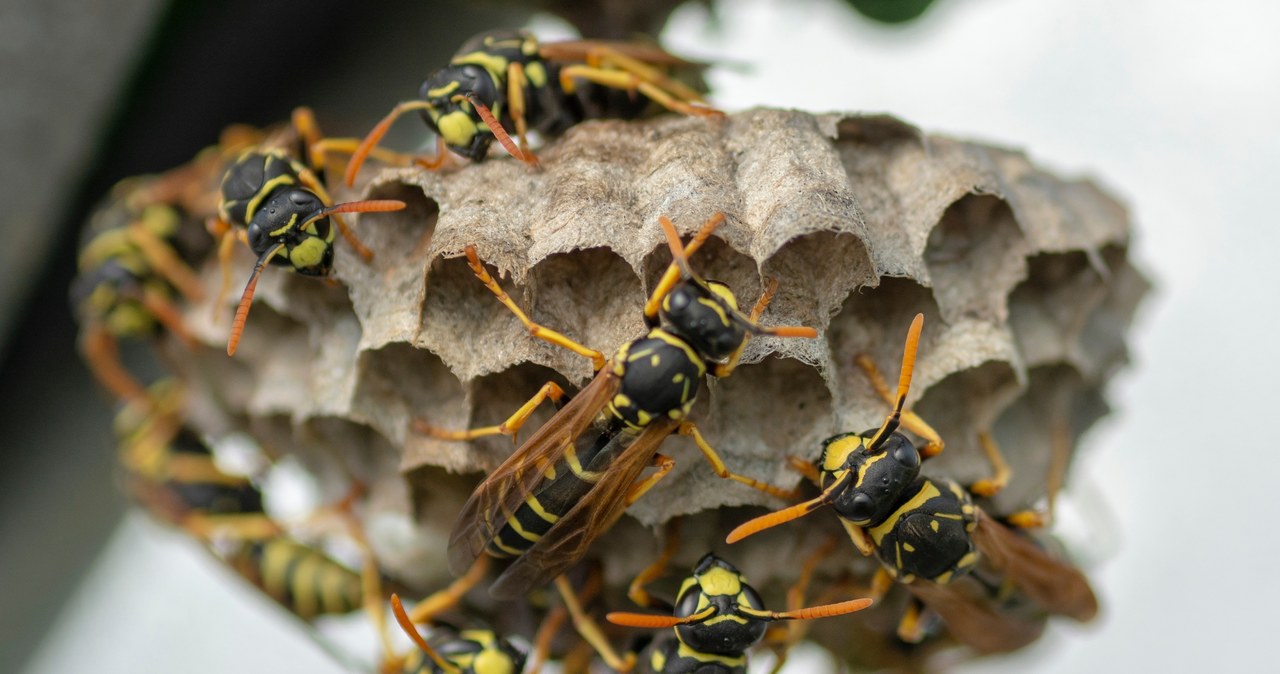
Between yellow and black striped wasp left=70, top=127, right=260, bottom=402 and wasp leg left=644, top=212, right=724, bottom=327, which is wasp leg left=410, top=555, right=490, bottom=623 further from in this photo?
yellow and black striped wasp left=70, top=127, right=260, bottom=402

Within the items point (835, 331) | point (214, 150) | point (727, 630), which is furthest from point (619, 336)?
point (214, 150)

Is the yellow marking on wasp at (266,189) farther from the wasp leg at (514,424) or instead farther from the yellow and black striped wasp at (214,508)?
the yellow and black striped wasp at (214,508)

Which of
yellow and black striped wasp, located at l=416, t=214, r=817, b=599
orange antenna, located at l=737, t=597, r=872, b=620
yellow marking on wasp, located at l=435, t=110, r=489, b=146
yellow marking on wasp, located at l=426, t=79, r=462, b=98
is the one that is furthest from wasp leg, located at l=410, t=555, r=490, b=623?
yellow marking on wasp, located at l=426, t=79, r=462, b=98

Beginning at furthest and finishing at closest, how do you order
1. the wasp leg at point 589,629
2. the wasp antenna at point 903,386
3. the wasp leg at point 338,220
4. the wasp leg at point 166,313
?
the wasp leg at point 166,313 < the wasp leg at point 589,629 < the wasp leg at point 338,220 < the wasp antenna at point 903,386

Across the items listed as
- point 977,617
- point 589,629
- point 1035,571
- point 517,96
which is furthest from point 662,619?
point 517,96

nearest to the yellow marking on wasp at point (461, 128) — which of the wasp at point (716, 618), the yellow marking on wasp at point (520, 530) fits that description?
the yellow marking on wasp at point (520, 530)

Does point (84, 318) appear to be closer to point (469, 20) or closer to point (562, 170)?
point (469, 20)
